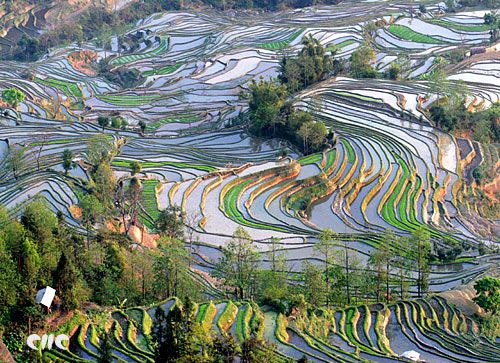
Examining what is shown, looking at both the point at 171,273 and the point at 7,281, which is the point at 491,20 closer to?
the point at 171,273

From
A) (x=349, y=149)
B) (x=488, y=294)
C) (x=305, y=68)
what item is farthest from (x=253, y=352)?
(x=305, y=68)

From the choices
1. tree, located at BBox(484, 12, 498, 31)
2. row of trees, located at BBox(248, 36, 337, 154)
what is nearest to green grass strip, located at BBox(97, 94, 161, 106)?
Answer: row of trees, located at BBox(248, 36, 337, 154)

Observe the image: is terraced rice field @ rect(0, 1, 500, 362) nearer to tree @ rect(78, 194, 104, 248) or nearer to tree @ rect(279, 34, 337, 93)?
tree @ rect(279, 34, 337, 93)

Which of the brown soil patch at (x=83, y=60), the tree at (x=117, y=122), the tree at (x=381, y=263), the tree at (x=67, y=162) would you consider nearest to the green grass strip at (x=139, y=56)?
the brown soil patch at (x=83, y=60)

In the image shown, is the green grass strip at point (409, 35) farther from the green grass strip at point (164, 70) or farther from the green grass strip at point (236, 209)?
the green grass strip at point (236, 209)

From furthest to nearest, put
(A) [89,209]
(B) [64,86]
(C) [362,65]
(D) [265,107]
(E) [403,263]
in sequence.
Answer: (B) [64,86]
(C) [362,65]
(D) [265,107]
(A) [89,209]
(E) [403,263]

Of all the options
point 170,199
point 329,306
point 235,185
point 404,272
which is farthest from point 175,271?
point 235,185

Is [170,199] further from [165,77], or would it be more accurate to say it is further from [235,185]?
[165,77]
